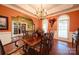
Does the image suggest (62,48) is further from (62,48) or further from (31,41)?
(31,41)

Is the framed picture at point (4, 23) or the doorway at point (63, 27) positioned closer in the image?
the framed picture at point (4, 23)

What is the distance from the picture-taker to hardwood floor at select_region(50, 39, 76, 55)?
2018mm

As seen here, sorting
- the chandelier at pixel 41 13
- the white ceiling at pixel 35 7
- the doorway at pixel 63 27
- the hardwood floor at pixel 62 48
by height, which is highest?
the white ceiling at pixel 35 7

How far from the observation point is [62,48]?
2039 millimetres

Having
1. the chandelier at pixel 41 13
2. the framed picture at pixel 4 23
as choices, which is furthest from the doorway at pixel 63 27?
the framed picture at pixel 4 23

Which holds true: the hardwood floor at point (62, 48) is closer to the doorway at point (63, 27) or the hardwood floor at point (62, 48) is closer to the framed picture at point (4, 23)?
the doorway at point (63, 27)

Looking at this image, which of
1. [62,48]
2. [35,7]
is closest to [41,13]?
[35,7]

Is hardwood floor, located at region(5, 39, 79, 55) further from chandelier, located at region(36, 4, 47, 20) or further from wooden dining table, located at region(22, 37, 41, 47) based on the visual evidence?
chandelier, located at region(36, 4, 47, 20)

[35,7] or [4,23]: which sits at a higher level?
[35,7]

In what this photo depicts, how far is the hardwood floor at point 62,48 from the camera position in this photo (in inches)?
79.4

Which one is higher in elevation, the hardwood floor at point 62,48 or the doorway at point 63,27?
the doorway at point 63,27

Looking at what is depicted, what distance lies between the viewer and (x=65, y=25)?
2.13 metres

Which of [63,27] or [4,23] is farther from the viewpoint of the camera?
[63,27]
